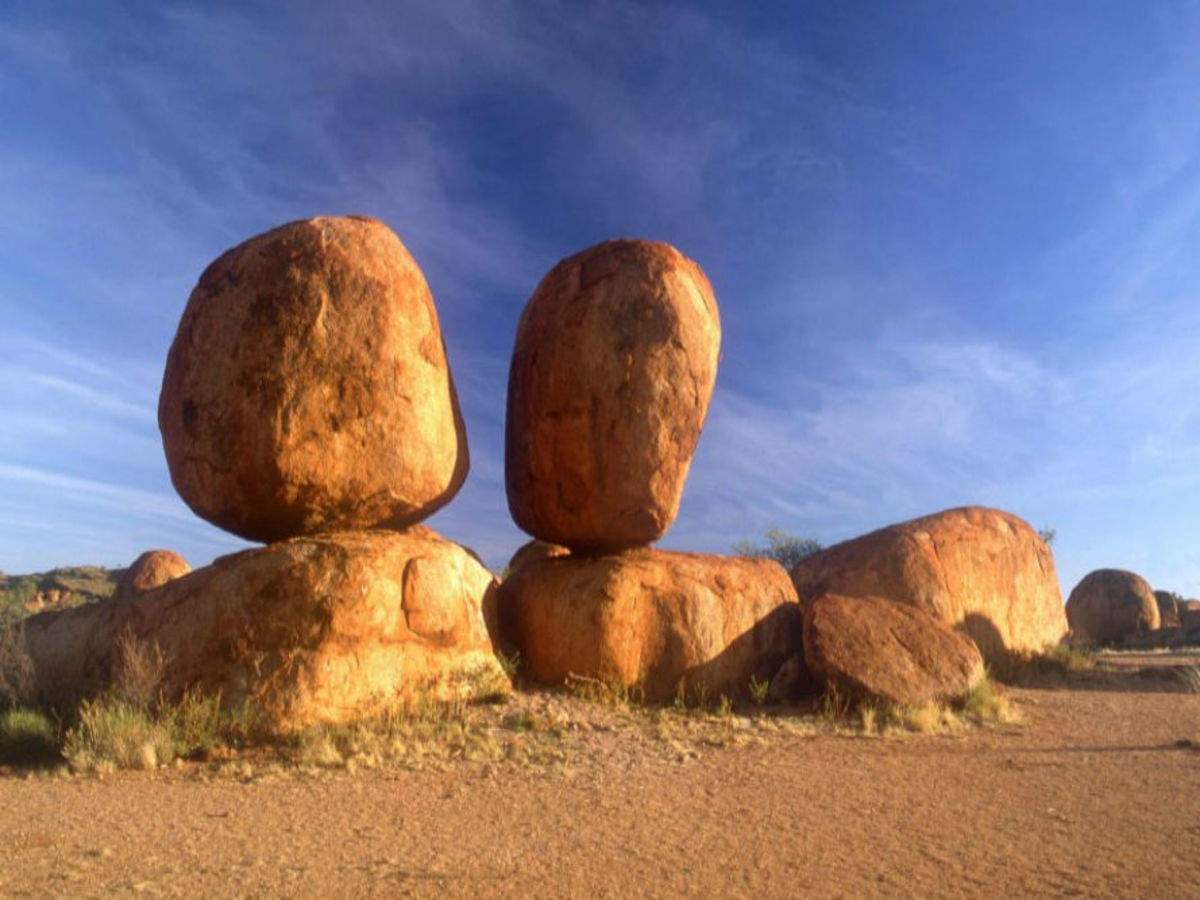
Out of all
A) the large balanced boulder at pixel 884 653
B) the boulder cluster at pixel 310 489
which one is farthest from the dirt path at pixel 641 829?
the large balanced boulder at pixel 884 653

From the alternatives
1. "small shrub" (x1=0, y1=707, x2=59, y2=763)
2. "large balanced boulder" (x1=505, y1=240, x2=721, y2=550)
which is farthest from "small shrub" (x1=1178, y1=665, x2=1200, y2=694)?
"small shrub" (x1=0, y1=707, x2=59, y2=763)

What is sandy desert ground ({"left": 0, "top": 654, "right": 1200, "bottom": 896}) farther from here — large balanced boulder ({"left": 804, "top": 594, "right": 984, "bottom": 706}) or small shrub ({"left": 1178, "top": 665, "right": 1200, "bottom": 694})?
small shrub ({"left": 1178, "top": 665, "right": 1200, "bottom": 694})

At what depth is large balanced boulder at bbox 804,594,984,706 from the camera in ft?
34.8

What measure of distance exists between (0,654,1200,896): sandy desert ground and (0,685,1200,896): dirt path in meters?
0.02

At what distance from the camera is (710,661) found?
10844 millimetres

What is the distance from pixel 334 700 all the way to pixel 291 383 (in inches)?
120

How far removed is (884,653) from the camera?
11.0 m

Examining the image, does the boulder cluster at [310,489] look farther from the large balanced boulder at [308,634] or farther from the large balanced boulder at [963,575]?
the large balanced boulder at [963,575]

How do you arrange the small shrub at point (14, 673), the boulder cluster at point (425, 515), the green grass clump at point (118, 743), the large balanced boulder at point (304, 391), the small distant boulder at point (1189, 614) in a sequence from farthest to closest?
the small distant boulder at point (1189, 614) < the small shrub at point (14, 673) < the large balanced boulder at point (304, 391) < the boulder cluster at point (425, 515) < the green grass clump at point (118, 743)

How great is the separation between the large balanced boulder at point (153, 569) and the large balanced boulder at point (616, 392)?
33.9 feet

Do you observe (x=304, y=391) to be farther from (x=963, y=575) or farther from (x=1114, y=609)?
(x=1114, y=609)

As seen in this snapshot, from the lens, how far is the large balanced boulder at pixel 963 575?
1382 cm

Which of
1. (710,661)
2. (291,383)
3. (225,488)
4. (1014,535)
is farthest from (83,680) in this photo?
(1014,535)

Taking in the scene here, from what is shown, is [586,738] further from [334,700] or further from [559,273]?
[559,273]
